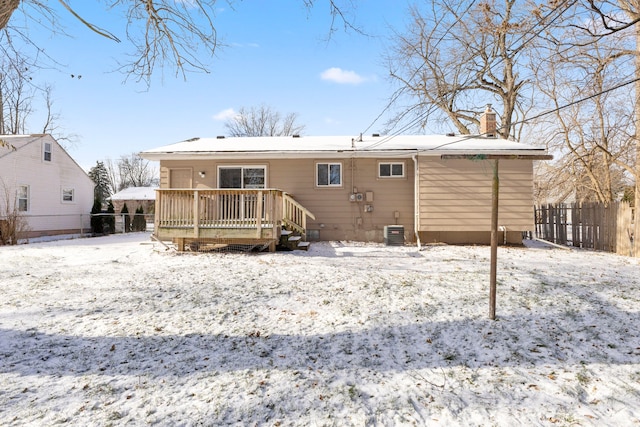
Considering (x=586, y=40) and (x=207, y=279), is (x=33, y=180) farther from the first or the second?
(x=586, y=40)

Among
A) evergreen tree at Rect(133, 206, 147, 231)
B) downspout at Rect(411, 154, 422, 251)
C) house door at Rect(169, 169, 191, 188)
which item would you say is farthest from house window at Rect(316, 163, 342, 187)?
evergreen tree at Rect(133, 206, 147, 231)

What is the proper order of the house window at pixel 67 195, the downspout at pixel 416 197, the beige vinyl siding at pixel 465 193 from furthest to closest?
the house window at pixel 67 195
the downspout at pixel 416 197
the beige vinyl siding at pixel 465 193

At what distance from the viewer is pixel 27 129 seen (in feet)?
82.9

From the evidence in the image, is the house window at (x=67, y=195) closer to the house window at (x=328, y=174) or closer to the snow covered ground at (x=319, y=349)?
the snow covered ground at (x=319, y=349)

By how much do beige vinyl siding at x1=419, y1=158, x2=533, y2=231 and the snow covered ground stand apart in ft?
14.3

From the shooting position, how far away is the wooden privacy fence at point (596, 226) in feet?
29.4

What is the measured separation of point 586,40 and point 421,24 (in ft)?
18.6

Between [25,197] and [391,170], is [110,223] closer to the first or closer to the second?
[25,197]

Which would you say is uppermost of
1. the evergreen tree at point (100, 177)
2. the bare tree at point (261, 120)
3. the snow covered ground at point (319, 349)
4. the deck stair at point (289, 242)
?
the bare tree at point (261, 120)

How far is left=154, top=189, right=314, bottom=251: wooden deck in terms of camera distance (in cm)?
846

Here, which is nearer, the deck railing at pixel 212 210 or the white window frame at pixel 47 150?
the deck railing at pixel 212 210

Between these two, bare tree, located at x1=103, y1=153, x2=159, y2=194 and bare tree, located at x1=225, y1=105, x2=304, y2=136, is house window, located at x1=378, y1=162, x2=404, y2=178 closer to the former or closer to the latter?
bare tree, located at x1=225, y1=105, x2=304, y2=136

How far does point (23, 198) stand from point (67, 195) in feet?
9.41

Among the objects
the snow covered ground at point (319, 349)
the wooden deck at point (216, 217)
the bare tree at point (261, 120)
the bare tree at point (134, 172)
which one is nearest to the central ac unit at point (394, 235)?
the wooden deck at point (216, 217)
